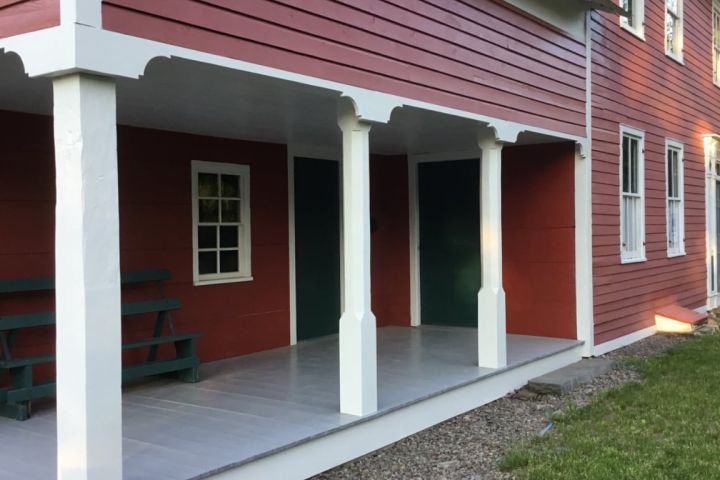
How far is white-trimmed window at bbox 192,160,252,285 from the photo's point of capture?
6660mm

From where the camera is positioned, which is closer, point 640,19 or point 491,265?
point 491,265

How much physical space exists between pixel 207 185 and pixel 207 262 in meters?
0.72

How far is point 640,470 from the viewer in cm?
429

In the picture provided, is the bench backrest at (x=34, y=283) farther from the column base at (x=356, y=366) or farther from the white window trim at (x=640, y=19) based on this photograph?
the white window trim at (x=640, y=19)

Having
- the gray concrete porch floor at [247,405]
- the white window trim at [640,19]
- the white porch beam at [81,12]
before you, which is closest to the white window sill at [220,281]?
the gray concrete porch floor at [247,405]

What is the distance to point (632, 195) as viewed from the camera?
9336mm

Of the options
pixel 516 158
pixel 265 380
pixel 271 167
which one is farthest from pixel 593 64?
pixel 265 380

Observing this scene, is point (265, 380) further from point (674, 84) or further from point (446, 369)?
point (674, 84)

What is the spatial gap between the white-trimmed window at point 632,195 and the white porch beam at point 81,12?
7.37 metres

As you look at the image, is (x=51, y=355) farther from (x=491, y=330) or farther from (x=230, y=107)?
(x=491, y=330)

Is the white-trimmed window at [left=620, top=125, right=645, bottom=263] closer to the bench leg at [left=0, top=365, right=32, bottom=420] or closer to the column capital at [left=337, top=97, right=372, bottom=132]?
the column capital at [left=337, top=97, right=372, bottom=132]

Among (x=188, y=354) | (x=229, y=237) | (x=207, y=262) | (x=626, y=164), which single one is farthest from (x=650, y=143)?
(x=188, y=354)

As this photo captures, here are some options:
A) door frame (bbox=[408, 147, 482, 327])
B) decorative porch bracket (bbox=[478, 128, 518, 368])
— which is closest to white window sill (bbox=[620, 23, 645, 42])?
door frame (bbox=[408, 147, 482, 327])

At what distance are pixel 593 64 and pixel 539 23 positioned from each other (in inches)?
57.0
